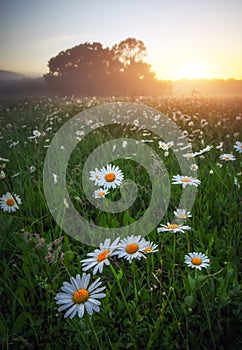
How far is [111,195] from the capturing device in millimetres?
2303

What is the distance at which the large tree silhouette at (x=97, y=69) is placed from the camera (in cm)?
2847

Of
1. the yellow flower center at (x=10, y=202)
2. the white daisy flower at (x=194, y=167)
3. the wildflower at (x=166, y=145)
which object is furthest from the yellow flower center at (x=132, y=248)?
the wildflower at (x=166, y=145)

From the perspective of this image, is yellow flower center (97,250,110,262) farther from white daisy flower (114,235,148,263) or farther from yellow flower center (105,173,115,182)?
yellow flower center (105,173,115,182)

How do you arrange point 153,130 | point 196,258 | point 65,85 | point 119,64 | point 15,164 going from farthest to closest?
point 119,64, point 65,85, point 153,130, point 15,164, point 196,258

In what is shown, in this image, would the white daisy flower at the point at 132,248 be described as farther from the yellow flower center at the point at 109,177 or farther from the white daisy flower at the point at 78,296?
the yellow flower center at the point at 109,177

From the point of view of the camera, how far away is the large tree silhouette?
2847cm

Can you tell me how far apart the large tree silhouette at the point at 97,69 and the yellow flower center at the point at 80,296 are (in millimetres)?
27741

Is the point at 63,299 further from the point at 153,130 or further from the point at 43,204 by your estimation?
the point at 153,130

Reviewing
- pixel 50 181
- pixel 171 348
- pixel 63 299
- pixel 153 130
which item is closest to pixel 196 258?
pixel 171 348

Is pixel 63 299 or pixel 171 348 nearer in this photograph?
pixel 63 299

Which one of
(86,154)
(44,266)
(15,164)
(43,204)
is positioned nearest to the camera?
(44,266)

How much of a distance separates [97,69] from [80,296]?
1233 inches

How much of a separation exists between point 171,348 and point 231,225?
0.94 meters

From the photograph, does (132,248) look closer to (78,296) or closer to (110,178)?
(78,296)
